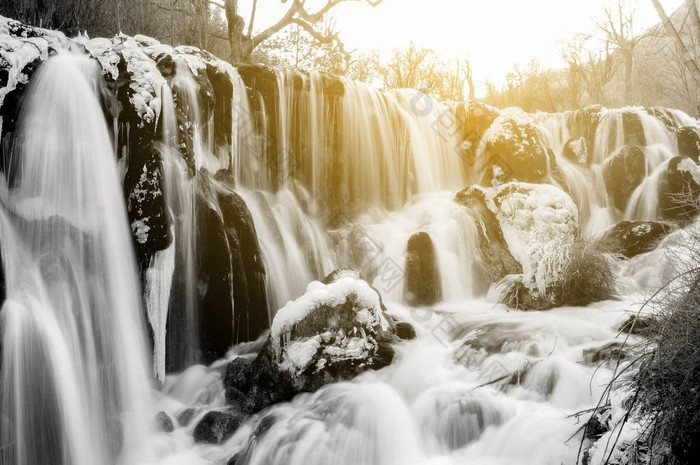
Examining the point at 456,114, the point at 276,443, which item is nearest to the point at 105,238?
the point at 276,443

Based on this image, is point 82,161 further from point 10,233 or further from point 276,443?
point 276,443

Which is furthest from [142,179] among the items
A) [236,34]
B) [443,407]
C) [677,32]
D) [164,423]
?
[236,34]

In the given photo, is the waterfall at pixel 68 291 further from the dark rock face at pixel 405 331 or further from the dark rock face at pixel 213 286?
the dark rock face at pixel 405 331

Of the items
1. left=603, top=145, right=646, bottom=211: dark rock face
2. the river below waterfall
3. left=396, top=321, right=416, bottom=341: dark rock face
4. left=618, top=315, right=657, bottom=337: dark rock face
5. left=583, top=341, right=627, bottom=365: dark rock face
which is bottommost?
the river below waterfall

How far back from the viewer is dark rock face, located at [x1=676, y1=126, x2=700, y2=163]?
12.5 m

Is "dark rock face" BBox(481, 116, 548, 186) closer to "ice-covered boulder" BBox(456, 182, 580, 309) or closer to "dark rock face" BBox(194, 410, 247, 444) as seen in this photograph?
"ice-covered boulder" BBox(456, 182, 580, 309)

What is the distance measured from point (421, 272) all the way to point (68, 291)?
202 inches

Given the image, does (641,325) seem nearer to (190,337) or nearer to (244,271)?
(244,271)

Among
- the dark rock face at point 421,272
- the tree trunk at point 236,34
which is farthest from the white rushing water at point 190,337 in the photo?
the tree trunk at point 236,34

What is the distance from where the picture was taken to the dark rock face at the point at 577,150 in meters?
13.2

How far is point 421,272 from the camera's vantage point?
27.4 feet

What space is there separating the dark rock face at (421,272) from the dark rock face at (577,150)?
21.8 feet

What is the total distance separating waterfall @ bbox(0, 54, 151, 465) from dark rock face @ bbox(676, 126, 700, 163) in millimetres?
12817

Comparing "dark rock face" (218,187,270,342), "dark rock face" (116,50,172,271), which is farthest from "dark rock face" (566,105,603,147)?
"dark rock face" (116,50,172,271)
